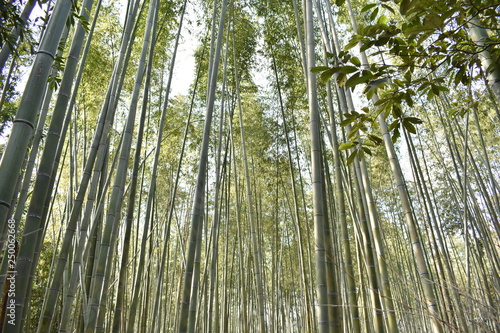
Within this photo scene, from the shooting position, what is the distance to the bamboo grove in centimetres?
123

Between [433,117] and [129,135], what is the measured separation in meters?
5.65

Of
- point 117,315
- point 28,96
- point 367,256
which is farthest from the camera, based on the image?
point 367,256

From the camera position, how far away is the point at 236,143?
20.7ft

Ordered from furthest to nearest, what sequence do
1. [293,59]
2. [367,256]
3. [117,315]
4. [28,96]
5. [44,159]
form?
[293,59] → [367,256] → [117,315] → [44,159] → [28,96]

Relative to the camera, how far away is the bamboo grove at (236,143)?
1.23 m

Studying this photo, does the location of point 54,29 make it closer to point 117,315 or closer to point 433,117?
point 117,315

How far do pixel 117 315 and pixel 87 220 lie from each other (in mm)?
659

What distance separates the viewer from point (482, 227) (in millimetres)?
4324

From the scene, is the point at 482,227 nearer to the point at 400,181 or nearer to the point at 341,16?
the point at 400,181

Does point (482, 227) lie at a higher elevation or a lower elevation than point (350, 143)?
higher

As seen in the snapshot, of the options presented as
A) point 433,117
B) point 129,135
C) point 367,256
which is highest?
point 433,117

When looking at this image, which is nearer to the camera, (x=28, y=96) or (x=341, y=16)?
(x=28, y=96)

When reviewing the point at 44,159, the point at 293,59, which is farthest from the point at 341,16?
the point at 44,159

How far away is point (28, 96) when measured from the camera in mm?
1195
